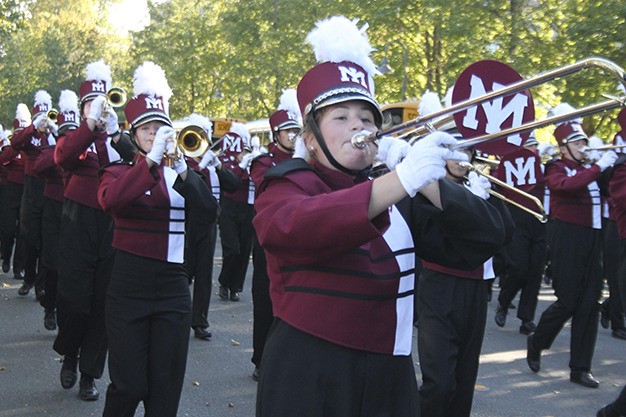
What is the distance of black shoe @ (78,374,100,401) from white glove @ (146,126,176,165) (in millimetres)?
2153

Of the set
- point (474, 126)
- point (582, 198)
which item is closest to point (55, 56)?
point (582, 198)

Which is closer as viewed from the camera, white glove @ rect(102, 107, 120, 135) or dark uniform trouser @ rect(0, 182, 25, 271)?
white glove @ rect(102, 107, 120, 135)

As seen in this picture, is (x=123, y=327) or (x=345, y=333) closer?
(x=345, y=333)

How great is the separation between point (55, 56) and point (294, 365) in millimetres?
46756

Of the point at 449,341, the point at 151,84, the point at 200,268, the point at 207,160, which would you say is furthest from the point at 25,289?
the point at 449,341

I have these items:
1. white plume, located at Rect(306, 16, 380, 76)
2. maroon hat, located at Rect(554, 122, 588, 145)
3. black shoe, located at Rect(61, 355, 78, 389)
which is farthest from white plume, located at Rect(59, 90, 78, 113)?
white plume, located at Rect(306, 16, 380, 76)

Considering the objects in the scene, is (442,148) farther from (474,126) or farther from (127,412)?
(127,412)

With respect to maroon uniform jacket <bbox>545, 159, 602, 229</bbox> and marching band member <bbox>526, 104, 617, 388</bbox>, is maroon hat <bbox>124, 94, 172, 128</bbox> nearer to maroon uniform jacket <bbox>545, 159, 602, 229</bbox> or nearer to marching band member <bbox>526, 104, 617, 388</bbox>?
marching band member <bbox>526, 104, 617, 388</bbox>

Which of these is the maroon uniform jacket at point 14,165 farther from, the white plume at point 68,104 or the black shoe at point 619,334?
the black shoe at point 619,334

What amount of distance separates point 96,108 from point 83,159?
98 centimetres

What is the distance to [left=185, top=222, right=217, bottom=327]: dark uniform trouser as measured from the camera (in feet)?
29.5

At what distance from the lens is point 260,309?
7.16 meters

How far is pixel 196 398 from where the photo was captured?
21.8 feet

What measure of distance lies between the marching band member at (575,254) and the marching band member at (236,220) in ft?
13.1
